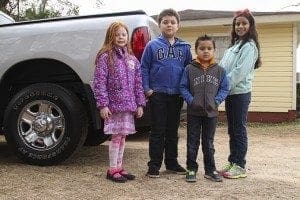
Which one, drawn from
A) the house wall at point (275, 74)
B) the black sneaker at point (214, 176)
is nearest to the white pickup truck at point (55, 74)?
the black sneaker at point (214, 176)

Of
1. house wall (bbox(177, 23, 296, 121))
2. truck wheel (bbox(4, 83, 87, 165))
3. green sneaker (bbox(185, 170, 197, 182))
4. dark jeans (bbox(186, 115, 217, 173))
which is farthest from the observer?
house wall (bbox(177, 23, 296, 121))

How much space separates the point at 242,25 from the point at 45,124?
7.50 feet

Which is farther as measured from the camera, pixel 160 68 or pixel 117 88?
pixel 160 68

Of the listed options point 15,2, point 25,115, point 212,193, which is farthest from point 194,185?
point 15,2

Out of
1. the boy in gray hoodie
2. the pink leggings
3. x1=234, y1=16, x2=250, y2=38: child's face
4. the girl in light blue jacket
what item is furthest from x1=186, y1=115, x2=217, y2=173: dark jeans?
x1=234, y1=16, x2=250, y2=38: child's face

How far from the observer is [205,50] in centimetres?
480

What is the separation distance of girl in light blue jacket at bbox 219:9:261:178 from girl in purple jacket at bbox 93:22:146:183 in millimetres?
936

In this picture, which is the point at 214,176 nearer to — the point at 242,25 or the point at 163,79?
the point at 163,79

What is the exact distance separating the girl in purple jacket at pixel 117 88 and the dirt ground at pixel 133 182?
343 millimetres

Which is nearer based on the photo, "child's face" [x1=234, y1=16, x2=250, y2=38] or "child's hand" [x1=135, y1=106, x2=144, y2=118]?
"child's hand" [x1=135, y1=106, x2=144, y2=118]

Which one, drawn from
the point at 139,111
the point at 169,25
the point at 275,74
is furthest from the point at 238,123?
the point at 275,74

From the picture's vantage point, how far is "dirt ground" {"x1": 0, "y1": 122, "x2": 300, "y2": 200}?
4156mm

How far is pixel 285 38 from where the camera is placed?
43.2ft

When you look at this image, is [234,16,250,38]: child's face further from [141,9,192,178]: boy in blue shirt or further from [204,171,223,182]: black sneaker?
[204,171,223,182]: black sneaker
